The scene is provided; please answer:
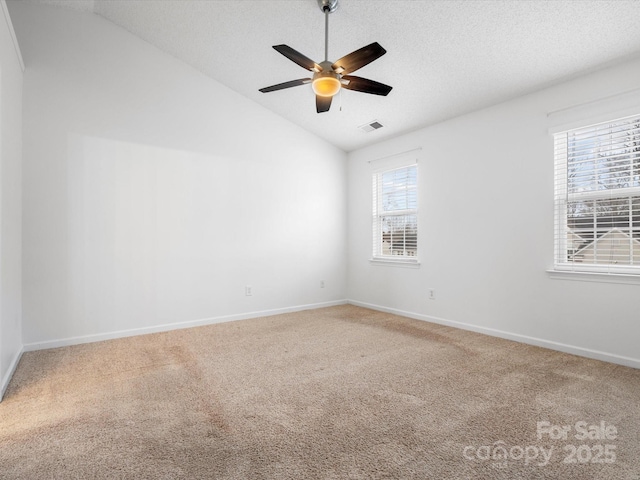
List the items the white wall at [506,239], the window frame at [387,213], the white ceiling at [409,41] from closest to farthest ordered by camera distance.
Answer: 1. the white ceiling at [409,41]
2. the white wall at [506,239]
3. the window frame at [387,213]

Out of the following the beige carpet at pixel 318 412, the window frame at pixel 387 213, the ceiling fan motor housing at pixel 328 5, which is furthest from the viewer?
the window frame at pixel 387 213

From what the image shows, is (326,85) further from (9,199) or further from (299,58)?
(9,199)

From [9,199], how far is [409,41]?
3.68 metres

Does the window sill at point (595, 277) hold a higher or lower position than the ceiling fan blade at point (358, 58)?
lower

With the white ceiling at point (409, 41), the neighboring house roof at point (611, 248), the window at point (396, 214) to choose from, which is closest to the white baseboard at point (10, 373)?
the white ceiling at point (409, 41)

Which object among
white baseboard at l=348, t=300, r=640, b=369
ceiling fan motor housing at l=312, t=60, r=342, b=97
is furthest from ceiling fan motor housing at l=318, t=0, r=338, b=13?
white baseboard at l=348, t=300, r=640, b=369

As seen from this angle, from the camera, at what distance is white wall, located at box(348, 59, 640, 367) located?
3.03m

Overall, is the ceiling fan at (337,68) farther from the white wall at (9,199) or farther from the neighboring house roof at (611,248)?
the neighboring house roof at (611,248)

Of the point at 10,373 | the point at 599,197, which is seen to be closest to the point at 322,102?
the point at 599,197

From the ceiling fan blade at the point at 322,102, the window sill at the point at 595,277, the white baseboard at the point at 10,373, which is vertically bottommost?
the white baseboard at the point at 10,373

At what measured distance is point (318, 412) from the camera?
84.5 inches

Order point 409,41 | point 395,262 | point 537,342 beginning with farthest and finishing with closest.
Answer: point 395,262 → point 537,342 → point 409,41

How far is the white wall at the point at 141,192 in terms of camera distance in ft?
11.3

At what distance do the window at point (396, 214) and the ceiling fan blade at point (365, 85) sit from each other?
80.7 inches
